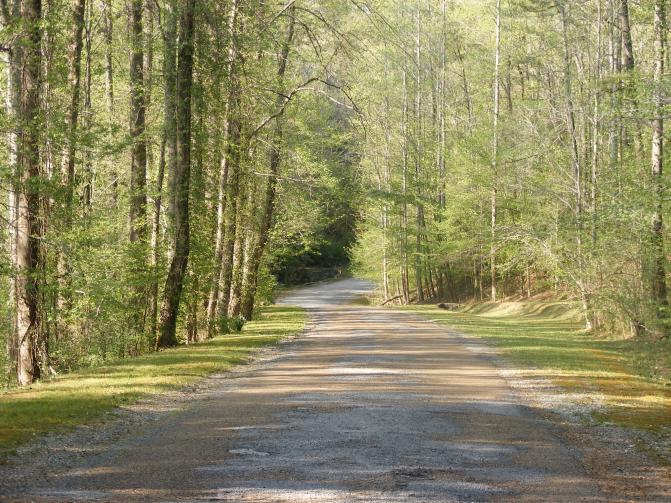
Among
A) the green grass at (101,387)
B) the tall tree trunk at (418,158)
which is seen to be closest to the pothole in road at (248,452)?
the green grass at (101,387)

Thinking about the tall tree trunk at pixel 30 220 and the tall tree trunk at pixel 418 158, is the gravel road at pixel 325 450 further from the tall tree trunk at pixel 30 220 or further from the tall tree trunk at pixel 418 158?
the tall tree trunk at pixel 418 158

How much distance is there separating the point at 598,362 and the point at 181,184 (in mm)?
10488

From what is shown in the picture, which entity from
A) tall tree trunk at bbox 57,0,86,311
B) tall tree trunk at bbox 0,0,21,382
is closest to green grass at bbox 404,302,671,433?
tall tree trunk at bbox 0,0,21,382

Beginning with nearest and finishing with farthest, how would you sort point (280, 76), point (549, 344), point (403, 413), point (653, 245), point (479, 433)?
point (479, 433), point (403, 413), point (653, 245), point (549, 344), point (280, 76)

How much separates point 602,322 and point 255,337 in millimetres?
11863

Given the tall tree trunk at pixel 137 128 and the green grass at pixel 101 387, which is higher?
the tall tree trunk at pixel 137 128

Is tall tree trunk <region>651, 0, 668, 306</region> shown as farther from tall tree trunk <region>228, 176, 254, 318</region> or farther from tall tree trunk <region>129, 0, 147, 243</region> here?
tall tree trunk <region>228, 176, 254, 318</region>

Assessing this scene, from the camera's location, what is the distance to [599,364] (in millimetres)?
17312

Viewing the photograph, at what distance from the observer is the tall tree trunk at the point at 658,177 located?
1595 cm

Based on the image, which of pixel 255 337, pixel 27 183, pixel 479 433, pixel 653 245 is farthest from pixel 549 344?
pixel 27 183

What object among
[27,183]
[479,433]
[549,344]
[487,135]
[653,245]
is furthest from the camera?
[487,135]

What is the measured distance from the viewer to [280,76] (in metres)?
25.7

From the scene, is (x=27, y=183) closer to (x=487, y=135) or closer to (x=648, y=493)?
(x=648, y=493)

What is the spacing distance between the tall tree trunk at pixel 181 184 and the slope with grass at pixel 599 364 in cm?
812
